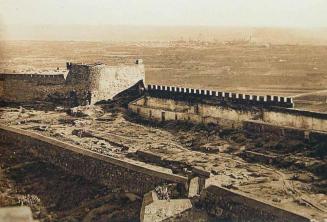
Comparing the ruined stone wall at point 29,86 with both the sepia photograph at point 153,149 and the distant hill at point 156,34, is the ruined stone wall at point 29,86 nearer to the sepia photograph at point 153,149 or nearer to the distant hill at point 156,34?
the sepia photograph at point 153,149

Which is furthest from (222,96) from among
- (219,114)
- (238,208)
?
(238,208)

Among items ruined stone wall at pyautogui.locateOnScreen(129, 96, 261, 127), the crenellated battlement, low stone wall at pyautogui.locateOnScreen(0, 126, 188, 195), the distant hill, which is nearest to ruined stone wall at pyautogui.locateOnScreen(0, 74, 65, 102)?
ruined stone wall at pyautogui.locateOnScreen(129, 96, 261, 127)

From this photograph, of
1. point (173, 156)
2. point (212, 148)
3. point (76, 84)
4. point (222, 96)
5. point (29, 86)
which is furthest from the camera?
point (29, 86)

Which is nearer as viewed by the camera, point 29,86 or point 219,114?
point 219,114

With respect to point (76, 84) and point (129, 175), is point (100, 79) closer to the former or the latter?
point (76, 84)

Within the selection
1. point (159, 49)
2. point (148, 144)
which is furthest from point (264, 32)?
point (148, 144)

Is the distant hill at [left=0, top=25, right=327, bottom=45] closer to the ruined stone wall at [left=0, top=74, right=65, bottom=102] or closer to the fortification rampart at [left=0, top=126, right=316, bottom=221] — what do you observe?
the ruined stone wall at [left=0, top=74, right=65, bottom=102]

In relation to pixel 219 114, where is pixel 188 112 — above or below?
below

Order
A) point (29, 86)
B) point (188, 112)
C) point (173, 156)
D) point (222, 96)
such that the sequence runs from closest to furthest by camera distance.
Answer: point (173, 156), point (222, 96), point (188, 112), point (29, 86)
